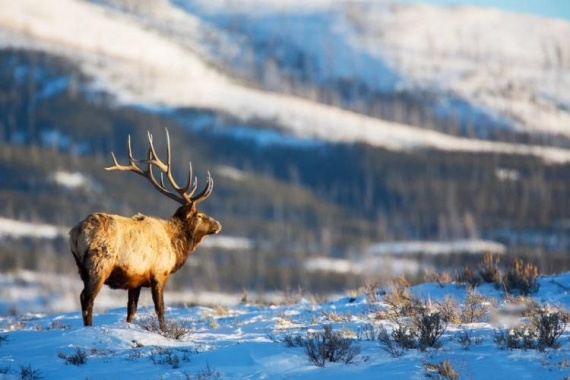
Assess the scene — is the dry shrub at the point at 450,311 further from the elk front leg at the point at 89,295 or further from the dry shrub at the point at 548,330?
the elk front leg at the point at 89,295

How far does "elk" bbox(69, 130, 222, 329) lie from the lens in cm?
1169

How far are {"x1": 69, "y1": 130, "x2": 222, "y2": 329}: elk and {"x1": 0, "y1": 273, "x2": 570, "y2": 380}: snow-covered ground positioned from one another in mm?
604

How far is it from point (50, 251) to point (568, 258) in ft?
261

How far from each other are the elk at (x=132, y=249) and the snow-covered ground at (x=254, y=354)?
60 centimetres

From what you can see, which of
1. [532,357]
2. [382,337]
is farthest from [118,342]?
[532,357]

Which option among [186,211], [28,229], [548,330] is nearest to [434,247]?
[28,229]

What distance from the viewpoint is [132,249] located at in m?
12.2

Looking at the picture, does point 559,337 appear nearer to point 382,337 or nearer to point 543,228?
point 382,337

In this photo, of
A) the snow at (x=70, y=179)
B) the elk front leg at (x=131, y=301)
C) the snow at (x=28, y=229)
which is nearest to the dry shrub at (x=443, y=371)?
the elk front leg at (x=131, y=301)

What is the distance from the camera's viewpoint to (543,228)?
184m

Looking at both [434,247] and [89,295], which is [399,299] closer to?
[89,295]

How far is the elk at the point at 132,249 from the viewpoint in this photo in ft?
38.3

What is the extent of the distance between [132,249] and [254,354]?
3.03 meters

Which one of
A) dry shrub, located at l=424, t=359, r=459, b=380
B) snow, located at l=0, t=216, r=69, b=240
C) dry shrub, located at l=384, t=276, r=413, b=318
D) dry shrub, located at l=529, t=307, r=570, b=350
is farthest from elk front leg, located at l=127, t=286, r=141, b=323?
snow, located at l=0, t=216, r=69, b=240
